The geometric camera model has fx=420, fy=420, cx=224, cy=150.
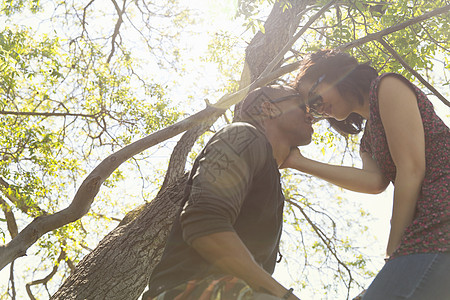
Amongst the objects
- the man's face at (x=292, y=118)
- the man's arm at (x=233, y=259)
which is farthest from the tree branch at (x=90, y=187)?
the man's arm at (x=233, y=259)

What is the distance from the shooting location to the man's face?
2.06 metres

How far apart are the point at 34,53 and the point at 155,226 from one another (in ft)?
16.8

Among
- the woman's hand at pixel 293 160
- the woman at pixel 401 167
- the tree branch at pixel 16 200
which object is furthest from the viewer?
the tree branch at pixel 16 200

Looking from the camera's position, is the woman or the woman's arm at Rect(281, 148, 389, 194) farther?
the woman's arm at Rect(281, 148, 389, 194)

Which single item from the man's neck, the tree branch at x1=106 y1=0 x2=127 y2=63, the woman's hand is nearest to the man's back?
the man's neck

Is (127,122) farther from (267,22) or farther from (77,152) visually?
(267,22)

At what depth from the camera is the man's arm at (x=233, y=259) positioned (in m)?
1.39

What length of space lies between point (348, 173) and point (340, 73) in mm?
553

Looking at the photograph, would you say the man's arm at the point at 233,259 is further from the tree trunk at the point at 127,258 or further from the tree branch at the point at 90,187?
the tree trunk at the point at 127,258

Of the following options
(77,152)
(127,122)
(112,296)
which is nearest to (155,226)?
(112,296)

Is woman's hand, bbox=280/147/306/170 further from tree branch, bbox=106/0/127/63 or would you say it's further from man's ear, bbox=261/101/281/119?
tree branch, bbox=106/0/127/63

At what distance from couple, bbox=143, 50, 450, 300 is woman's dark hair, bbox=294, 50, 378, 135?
25cm

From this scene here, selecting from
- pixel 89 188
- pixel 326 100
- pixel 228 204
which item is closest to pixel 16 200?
A: pixel 89 188

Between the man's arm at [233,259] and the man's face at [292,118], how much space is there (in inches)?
31.7
